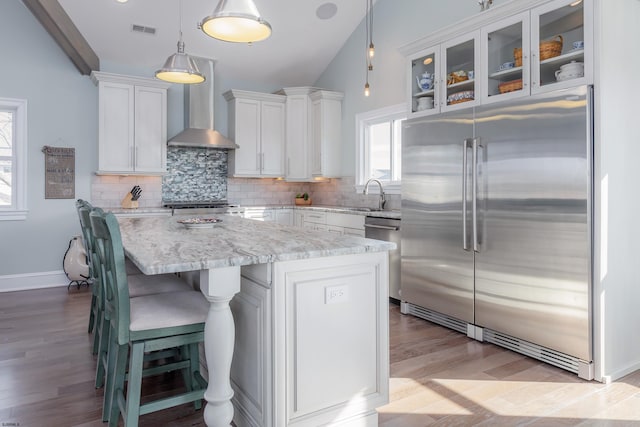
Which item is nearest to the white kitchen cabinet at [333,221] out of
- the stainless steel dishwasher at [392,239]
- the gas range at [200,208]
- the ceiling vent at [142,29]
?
the stainless steel dishwasher at [392,239]

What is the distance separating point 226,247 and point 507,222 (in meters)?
2.10

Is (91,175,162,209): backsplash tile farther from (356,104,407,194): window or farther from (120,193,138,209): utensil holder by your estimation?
(356,104,407,194): window

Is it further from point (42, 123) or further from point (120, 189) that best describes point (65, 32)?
point (120, 189)

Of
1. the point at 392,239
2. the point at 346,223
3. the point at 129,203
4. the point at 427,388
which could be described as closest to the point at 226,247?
the point at 427,388

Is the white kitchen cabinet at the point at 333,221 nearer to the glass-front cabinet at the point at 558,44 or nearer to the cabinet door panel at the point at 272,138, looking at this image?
the cabinet door panel at the point at 272,138

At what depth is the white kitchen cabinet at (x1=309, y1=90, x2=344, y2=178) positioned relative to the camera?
6145mm

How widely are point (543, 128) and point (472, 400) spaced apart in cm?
178

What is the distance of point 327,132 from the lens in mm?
6164

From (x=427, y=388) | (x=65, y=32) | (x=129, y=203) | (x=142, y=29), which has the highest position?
(x=142, y=29)

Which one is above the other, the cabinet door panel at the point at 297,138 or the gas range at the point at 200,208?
the cabinet door panel at the point at 297,138

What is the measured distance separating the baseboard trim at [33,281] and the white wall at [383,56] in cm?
390

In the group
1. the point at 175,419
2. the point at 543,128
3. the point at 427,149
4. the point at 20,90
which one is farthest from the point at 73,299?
A: the point at 543,128

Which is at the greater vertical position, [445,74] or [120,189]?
[445,74]

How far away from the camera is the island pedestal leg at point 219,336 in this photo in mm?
1751
